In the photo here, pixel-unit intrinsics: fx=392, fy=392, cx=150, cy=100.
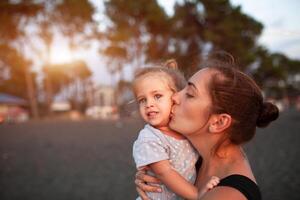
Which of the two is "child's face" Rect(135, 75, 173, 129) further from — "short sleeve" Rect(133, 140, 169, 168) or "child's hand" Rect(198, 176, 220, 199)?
"child's hand" Rect(198, 176, 220, 199)

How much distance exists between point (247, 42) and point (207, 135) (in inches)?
1541

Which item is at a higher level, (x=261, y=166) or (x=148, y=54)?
(x=148, y=54)

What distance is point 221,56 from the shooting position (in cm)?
232

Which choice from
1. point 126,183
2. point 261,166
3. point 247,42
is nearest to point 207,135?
point 126,183

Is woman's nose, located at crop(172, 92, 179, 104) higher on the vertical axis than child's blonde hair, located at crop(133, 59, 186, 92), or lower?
lower

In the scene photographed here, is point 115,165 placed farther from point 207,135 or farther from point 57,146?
point 207,135

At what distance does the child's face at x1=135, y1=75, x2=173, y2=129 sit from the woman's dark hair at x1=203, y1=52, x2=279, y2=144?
43 cm

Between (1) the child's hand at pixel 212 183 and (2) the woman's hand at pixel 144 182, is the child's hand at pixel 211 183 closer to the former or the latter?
(1) the child's hand at pixel 212 183

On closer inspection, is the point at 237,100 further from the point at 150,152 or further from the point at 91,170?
the point at 91,170

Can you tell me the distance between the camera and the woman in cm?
185

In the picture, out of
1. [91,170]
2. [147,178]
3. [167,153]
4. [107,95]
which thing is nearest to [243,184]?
[167,153]

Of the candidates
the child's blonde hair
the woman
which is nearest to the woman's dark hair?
the woman

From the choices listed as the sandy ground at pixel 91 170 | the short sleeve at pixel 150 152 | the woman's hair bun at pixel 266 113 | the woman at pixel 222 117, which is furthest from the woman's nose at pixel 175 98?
the sandy ground at pixel 91 170

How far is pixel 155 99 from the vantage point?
2.33 m
